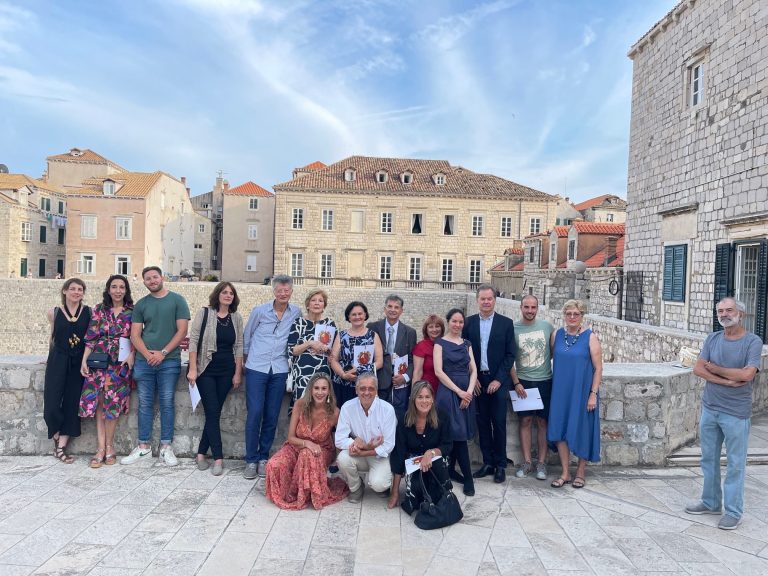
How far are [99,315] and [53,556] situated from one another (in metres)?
2.22

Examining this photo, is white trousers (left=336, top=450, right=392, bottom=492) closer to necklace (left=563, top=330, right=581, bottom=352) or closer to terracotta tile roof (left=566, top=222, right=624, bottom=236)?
necklace (left=563, top=330, right=581, bottom=352)

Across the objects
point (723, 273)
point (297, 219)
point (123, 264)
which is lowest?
point (723, 273)

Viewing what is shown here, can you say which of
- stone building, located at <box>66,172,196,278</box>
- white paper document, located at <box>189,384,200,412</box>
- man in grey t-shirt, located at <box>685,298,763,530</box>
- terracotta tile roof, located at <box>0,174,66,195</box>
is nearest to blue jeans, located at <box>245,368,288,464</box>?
white paper document, located at <box>189,384,200,412</box>

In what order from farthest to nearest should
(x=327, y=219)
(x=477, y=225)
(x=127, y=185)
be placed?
(x=477, y=225) < (x=327, y=219) < (x=127, y=185)

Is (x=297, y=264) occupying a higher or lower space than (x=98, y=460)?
higher

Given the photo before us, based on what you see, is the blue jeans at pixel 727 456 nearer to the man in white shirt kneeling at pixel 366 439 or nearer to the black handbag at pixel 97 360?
the man in white shirt kneeling at pixel 366 439

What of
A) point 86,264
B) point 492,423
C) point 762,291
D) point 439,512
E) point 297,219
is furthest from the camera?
point 297,219

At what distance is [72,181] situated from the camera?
135 feet

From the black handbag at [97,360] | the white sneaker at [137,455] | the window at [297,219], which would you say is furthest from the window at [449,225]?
the black handbag at [97,360]

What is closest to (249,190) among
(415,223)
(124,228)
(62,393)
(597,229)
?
(124,228)

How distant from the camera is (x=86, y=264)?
35156mm

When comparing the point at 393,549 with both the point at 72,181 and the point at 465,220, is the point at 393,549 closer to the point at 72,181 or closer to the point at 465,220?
the point at 465,220

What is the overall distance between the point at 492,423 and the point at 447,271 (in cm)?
3446

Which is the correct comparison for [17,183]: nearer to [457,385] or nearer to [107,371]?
[107,371]
